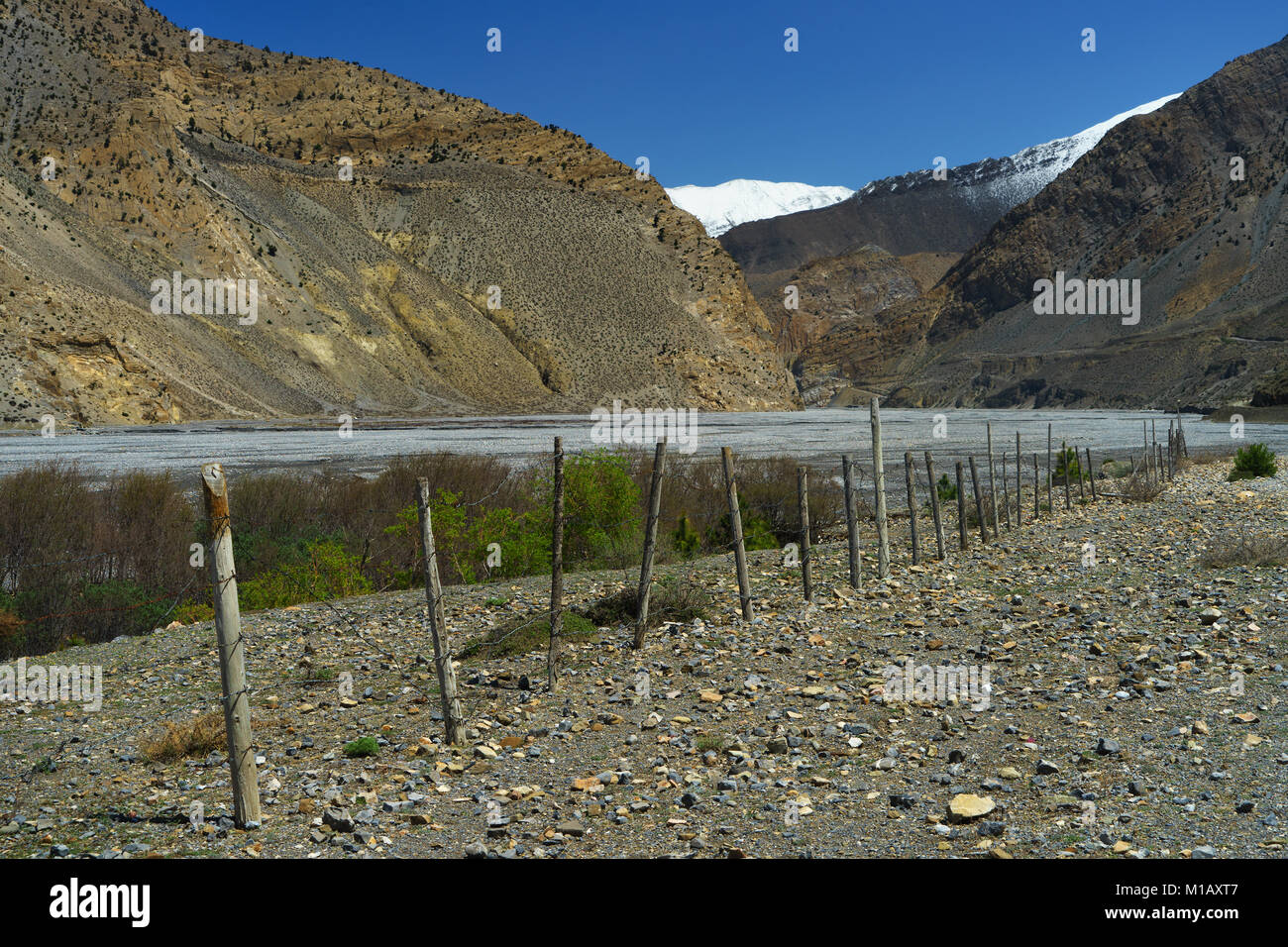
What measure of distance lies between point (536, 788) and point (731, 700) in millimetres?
2274

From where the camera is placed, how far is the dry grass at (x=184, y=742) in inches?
290

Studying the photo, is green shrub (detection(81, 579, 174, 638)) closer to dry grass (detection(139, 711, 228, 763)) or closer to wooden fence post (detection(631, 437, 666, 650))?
dry grass (detection(139, 711, 228, 763))

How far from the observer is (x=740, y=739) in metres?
7.27

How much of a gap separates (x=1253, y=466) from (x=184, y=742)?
27.1 m

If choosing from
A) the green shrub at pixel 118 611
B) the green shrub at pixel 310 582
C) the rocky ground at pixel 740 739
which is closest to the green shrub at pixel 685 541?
the rocky ground at pixel 740 739

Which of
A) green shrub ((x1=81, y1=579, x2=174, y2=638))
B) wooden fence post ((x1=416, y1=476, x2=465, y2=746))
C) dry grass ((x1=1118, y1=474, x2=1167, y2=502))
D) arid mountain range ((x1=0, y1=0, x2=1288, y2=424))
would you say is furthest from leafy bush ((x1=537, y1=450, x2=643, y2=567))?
arid mountain range ((x1=0, y1=0, x2=1288, y2=424))

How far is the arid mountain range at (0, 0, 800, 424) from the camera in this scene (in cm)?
6259

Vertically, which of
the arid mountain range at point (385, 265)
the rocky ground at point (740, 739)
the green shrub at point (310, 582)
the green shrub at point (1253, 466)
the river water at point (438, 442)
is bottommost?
the rocky ground at point (740, 739)

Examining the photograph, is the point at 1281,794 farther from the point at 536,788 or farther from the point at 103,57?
the point at 103,57

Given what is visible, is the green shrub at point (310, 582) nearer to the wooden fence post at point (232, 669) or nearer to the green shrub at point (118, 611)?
the green shrub at point (118, 611)

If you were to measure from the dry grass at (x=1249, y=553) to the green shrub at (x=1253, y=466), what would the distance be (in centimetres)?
1455

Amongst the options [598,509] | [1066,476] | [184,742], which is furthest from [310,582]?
[1066,476]

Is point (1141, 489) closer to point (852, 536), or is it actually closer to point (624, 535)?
point (852, 536)

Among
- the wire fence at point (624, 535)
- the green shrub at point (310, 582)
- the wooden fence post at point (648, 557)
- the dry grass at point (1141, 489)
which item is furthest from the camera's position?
the dry grass at point (1141, 489)
